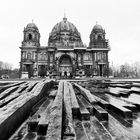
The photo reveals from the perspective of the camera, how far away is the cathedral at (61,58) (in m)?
42.1

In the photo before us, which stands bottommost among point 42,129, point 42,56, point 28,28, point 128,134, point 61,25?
point 128,134

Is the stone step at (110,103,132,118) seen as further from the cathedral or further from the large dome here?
the large dome

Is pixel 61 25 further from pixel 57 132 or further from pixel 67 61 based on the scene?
pixel 57 132

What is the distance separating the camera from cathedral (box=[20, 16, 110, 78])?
42.1 metres

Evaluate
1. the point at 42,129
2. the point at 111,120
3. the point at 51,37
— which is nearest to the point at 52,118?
the point at 42,129

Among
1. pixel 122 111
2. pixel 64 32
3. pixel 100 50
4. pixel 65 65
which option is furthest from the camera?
pixel 64 32

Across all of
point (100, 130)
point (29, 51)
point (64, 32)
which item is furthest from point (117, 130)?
point (64, 32)

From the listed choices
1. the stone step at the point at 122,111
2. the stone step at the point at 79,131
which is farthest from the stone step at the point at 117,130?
the stone step at the point at 79,131

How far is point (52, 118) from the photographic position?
233 centimetres

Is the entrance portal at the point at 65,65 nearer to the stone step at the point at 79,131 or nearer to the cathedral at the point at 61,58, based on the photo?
the cathedral at the point at 61,58

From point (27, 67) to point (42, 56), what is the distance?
7.00m

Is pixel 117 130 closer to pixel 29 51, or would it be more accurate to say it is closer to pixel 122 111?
pixel 122 111

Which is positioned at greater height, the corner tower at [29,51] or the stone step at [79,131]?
the corner tower at [29,51]

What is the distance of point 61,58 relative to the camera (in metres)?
45.8
